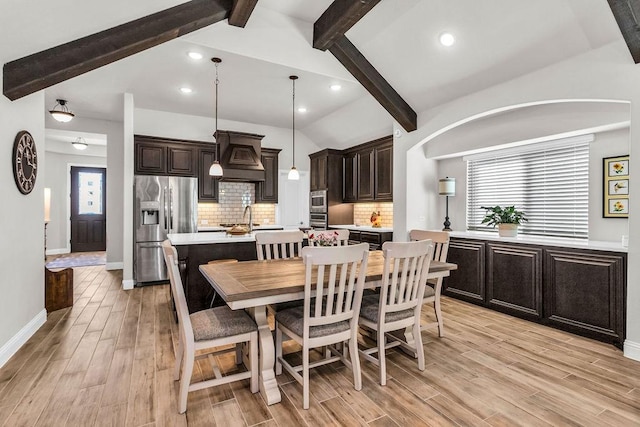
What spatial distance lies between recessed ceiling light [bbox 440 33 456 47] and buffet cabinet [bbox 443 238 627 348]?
7.75 ft

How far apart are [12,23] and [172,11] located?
129cm

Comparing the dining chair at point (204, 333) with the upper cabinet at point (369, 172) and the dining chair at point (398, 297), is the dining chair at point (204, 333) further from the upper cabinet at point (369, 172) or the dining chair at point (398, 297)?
the upper cabinet at point (369, 172)

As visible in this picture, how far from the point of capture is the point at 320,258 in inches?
78.6

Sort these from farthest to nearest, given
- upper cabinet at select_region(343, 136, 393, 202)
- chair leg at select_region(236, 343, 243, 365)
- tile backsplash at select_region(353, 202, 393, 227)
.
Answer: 1. tile backsplash at select_region(353, 202, 393, 227)
2. upper cabinet at select_region(343, 136, 393, 202)
3. chair leg at select_region(236, 343, 243, 365)

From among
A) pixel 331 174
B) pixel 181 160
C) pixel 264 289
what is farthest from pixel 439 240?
pixel 181 160

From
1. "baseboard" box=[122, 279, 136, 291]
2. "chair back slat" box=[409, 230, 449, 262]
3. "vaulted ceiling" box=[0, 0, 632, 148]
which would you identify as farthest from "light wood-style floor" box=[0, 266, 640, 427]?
"vaulted ceiling" box=[0, 0, 632, 148]

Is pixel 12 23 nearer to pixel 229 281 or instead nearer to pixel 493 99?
pixel 229 281

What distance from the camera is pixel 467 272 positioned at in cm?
441

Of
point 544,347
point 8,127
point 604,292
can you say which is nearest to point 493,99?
point 604,292

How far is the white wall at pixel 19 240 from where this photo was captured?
271 cm

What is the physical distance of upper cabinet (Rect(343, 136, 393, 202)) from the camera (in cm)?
584

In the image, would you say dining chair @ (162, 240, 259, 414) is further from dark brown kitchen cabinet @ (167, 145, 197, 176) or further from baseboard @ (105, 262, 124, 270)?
baseboard @ (105, 262, 124, 270)

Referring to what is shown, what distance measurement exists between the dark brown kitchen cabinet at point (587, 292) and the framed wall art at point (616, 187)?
2.15 ft

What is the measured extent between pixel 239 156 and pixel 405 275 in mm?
4562
